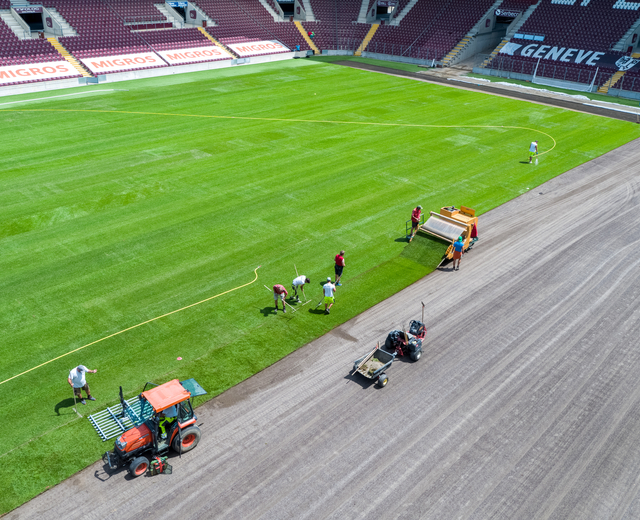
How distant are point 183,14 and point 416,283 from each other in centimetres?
6292

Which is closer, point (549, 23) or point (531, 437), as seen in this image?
point (531, 437)

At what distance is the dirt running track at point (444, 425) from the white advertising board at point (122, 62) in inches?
1866

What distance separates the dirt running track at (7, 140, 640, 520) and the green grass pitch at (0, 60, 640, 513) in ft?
3.93

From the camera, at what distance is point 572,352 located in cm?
1825

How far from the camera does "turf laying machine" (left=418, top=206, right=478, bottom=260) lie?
23891 mm

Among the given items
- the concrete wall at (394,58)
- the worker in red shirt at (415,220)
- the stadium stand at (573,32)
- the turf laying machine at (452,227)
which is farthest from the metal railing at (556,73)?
the worker in red shirt at (415,220)

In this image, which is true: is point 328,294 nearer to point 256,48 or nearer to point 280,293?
point 280,293

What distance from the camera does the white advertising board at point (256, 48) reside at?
65.4m

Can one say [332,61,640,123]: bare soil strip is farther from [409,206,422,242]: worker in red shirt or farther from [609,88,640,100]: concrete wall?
[409,206,422,242]: worker in red shirt

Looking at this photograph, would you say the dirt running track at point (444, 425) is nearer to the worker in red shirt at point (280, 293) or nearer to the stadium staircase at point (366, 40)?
the worker in red shirt at point (280, 293)

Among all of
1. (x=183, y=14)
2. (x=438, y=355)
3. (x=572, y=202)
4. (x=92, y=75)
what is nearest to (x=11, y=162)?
(x=92, y=75)

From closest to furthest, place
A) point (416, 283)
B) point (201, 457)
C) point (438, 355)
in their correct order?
point (201, 457), point (438, 355), point (416, 283)

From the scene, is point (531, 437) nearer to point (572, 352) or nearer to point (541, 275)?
point (572, 352)

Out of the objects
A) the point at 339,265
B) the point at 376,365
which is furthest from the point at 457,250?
the point at 376,365
